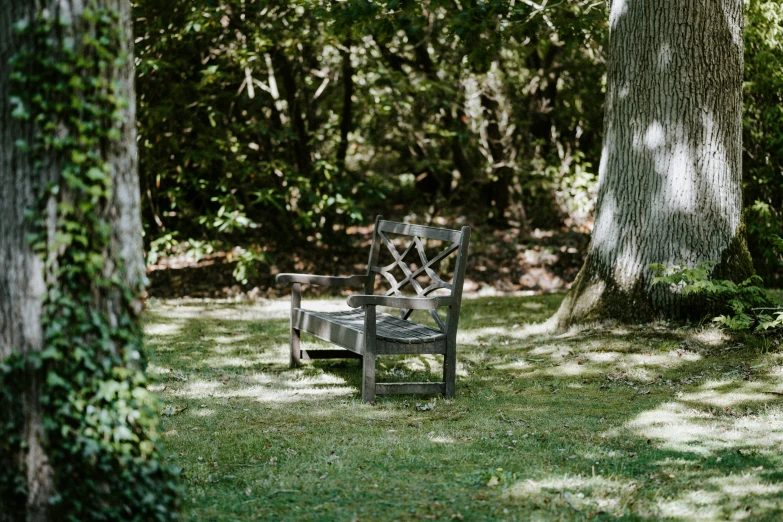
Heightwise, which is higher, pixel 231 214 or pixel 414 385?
pixel 231 214

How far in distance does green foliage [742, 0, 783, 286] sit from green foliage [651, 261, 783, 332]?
345 centimetres

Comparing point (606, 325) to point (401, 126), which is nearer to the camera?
point (606, 325)

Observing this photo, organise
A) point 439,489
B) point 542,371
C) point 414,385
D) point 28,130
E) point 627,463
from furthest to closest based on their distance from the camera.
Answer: point 542,371 → point 414,385 → point 627,463 → point 439,489 → point 28,130

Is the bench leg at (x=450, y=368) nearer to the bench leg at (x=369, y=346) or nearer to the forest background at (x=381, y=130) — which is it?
the bench leg at (x=369, y=346)

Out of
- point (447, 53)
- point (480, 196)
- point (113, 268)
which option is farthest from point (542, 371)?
point (480, 196)

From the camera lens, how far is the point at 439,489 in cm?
412

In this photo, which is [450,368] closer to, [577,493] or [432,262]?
[432,262]

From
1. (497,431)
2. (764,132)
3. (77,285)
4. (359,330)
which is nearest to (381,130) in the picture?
(764,132)

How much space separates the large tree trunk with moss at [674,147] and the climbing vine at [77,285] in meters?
5.50

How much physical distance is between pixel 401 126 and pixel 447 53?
1.60 meters

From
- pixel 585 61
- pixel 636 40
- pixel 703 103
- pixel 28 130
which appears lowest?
pixel 28 130

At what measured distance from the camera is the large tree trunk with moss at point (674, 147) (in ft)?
24.1

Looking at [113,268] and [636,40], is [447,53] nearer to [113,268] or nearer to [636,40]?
[636,40]

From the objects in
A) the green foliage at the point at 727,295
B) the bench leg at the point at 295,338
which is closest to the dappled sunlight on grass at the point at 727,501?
the green foliage at the point at 727,295
